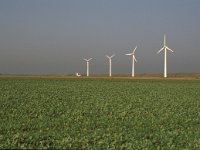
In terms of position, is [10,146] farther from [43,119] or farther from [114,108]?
[114,108]

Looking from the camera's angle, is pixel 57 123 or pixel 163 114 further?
pixel 163 114

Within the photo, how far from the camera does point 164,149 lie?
1772 centimetres

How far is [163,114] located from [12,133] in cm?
1305

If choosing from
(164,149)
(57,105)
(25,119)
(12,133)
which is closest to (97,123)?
(25,119)

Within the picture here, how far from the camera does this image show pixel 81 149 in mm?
17250

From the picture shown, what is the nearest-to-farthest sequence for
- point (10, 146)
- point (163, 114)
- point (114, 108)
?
point (10, 146), point (163, 114), point (114, 108)

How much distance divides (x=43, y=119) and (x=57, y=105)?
347 inches

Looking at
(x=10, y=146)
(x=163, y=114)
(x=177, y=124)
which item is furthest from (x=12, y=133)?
(x=163, y=114)

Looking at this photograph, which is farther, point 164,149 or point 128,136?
point 128,136

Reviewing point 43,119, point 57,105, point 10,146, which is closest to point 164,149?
point 10,146

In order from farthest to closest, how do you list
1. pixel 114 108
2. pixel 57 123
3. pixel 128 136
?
1. pixel 114 108
2. pixel 57 123
3. pixel 128 136

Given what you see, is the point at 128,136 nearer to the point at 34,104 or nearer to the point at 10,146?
the point at 10,146

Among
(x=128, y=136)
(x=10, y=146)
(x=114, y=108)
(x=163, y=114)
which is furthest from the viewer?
(x=114, y=108)

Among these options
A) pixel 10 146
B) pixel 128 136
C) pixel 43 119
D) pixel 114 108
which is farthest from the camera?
pixel 114 108
